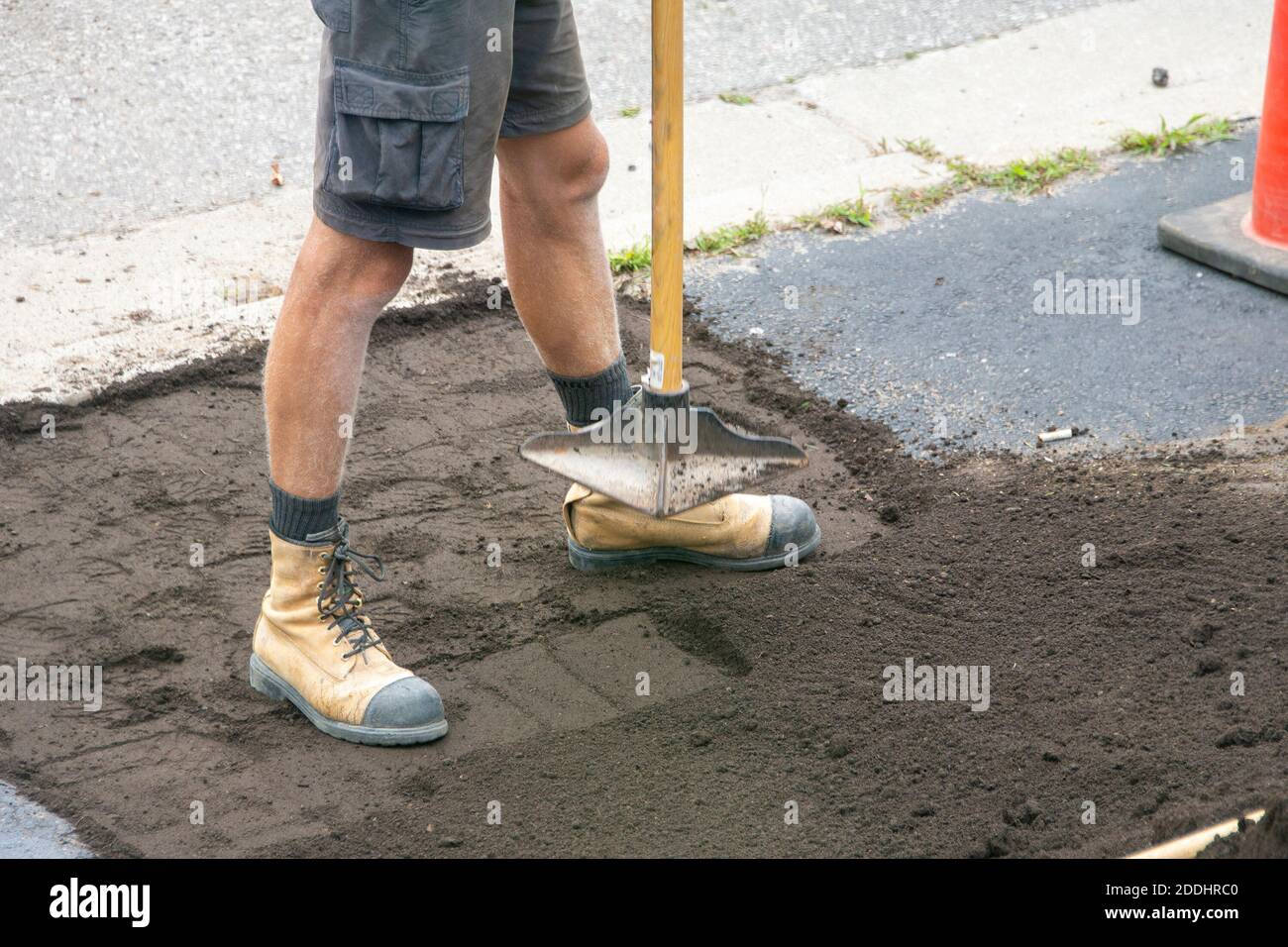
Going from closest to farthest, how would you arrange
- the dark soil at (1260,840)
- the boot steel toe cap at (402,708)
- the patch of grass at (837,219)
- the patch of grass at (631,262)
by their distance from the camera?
the dark soil at (1260,840)
the boot steel toe cap at (402,708)
the patch of grass at (631,262)
the patch of grass at (837,219)

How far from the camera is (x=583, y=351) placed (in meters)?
3.04

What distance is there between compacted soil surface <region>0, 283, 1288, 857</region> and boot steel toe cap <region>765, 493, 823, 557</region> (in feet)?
0.20

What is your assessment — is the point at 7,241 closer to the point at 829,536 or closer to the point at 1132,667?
the point at 829,536

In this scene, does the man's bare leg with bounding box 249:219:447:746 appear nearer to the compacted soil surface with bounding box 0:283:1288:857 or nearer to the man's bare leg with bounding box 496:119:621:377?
the compacted soil surface with bounding box 0:283:1288:857

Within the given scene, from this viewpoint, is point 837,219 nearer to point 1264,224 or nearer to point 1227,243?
point 1227,243

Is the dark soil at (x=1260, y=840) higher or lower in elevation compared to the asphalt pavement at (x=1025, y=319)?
lower

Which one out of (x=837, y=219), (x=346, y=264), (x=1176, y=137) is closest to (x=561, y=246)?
(x=346, y=264)

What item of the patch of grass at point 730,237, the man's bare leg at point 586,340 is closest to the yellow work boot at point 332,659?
the man's bare leg at point 586,340

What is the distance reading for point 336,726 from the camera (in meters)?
2.67

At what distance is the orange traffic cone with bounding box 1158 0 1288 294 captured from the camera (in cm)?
412

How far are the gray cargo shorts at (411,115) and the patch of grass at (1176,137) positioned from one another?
312 centimetres

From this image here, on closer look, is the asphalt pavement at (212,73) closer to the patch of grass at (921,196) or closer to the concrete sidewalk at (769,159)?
the concrete sidewalk at (769,159)

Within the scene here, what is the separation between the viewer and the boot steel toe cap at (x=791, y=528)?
10.2ft

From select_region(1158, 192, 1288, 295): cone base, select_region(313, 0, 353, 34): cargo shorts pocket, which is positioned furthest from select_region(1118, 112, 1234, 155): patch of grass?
select_region(313, 0, 353, 34): cargo shorts pocket
